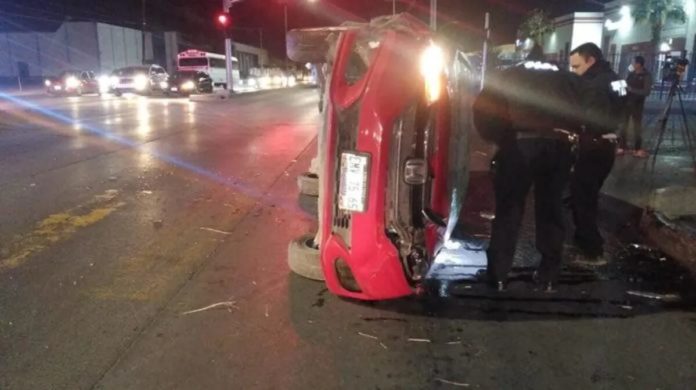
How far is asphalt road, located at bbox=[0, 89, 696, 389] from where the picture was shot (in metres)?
3.05

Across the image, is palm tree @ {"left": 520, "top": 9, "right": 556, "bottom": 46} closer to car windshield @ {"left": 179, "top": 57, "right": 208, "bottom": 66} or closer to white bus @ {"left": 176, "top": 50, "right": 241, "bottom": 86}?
white bus @ {"left": 176, "top": 50, "right": 241, "bottom": 86}

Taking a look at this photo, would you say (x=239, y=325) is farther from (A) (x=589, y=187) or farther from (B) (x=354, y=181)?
(A) (x=589, y=187)

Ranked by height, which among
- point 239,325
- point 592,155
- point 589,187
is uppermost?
point 592,155

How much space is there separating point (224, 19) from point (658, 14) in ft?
61.3

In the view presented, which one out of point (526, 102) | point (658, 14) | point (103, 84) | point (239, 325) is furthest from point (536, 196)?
point (103, 84)

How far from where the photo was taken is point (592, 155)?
491 centimetres

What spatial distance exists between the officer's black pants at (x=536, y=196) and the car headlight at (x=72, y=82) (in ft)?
112

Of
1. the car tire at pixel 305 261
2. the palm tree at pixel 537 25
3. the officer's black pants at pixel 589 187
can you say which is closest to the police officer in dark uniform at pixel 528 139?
the officer's black pants at pixel 589 187

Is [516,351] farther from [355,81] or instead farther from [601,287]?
[355,81]

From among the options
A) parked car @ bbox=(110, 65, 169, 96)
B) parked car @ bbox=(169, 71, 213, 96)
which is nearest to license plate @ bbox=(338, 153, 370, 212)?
parked car @ bbox=(110, 65, 169, 96)

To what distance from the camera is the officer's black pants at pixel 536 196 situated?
3.90 metres

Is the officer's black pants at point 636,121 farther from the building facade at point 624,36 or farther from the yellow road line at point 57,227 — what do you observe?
the yellow road line at point 57,227

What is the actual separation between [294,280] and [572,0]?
3947 centimetres

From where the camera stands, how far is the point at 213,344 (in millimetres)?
3381
